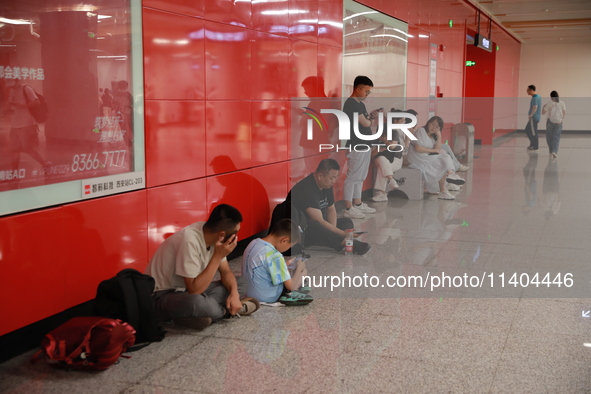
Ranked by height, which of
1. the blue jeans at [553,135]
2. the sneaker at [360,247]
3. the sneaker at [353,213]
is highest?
the blue jeans at [553,135]

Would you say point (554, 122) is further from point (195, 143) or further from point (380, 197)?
point (195, 143)

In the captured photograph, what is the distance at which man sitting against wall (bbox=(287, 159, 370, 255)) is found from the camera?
20.2ft

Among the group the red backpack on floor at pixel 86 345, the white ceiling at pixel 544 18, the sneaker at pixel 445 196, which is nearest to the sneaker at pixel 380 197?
the sneaker at pixel 445 196

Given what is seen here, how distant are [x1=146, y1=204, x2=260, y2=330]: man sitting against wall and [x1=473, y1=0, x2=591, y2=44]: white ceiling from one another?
12.7 meters

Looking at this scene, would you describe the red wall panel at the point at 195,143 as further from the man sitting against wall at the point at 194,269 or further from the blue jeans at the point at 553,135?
the blue jeans at the point at 553,135

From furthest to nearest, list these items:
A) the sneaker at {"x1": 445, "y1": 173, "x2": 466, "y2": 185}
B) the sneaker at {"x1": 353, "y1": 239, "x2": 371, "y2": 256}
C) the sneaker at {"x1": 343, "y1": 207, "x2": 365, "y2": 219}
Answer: the sneaker at {"x1": 445, "y1": 173, "x2": 466, "y2": 185}
the sneaker at {"x1": 343, "y1": 207, "x2": 365, "y2": 219}
the sneaker at {"x1": 353, "y1": 239, "x2": 371, "y2": 256}

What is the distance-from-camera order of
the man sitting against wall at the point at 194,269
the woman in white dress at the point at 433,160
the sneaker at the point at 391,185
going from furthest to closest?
the woman in white dress at the point at 433,160, the sneaker at the point at 391,185, the man sitting against wall at the point at 194,269

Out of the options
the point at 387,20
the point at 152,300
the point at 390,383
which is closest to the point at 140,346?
the point at 152,300

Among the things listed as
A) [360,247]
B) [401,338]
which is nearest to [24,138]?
[401,338]

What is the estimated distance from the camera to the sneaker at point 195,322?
4.04 meters

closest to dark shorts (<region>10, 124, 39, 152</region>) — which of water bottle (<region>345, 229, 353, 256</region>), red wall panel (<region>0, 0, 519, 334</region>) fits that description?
red wall panel (<region>0, 0, 519, 334</region>)

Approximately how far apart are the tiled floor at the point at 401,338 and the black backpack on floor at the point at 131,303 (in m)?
0.12

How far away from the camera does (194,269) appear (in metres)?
4.05

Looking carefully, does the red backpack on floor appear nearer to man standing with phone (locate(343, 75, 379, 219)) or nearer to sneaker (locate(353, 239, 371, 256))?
sneaker (locate(353, 239, 371, 256))
